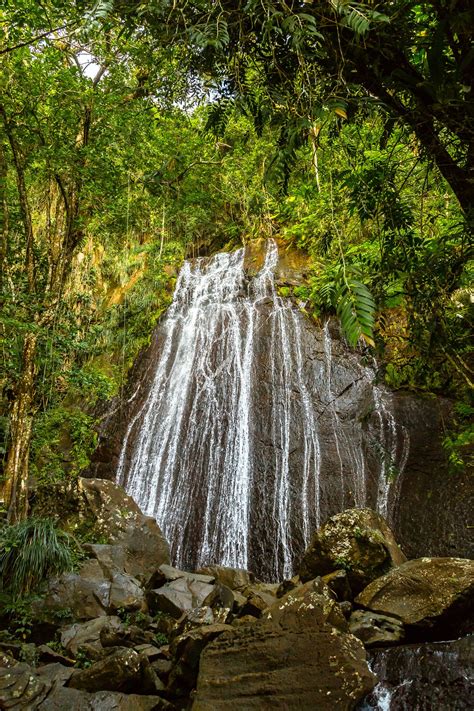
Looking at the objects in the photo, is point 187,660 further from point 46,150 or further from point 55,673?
point 46,150

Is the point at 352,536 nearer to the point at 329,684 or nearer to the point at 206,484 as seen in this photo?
the point at 329,684

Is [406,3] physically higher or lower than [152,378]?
lower

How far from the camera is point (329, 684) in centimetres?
303

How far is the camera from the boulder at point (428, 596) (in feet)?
13.6

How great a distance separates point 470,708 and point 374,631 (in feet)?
4.13

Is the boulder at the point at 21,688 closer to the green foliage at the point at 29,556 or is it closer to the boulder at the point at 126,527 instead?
the green foliage at the point at 29,556

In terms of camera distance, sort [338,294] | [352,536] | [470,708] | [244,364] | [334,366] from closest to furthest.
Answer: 1. [338,294]
2. [470,708]
3. [352,536]
4. [334,366]
5. [244,364]

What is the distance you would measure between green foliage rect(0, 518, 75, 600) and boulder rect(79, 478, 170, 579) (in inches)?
50.6

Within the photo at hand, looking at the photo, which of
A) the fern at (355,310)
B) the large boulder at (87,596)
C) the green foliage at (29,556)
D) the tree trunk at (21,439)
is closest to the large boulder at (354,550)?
the large boulder at (87,596)

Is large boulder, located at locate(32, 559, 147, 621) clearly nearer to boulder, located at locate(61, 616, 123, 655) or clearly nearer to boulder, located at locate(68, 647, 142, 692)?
boulder, located at locate(61, 616, 123, 655)

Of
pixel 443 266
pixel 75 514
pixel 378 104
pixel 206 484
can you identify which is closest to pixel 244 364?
pixel 206 484

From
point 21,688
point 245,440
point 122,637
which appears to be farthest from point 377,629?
point 245,440

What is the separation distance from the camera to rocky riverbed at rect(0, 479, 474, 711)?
319 centimetres

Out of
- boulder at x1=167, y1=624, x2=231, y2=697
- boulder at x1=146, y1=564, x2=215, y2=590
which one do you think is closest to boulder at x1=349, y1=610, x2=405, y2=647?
boulder at x1=167, y1=624, x2=231, y2=697
